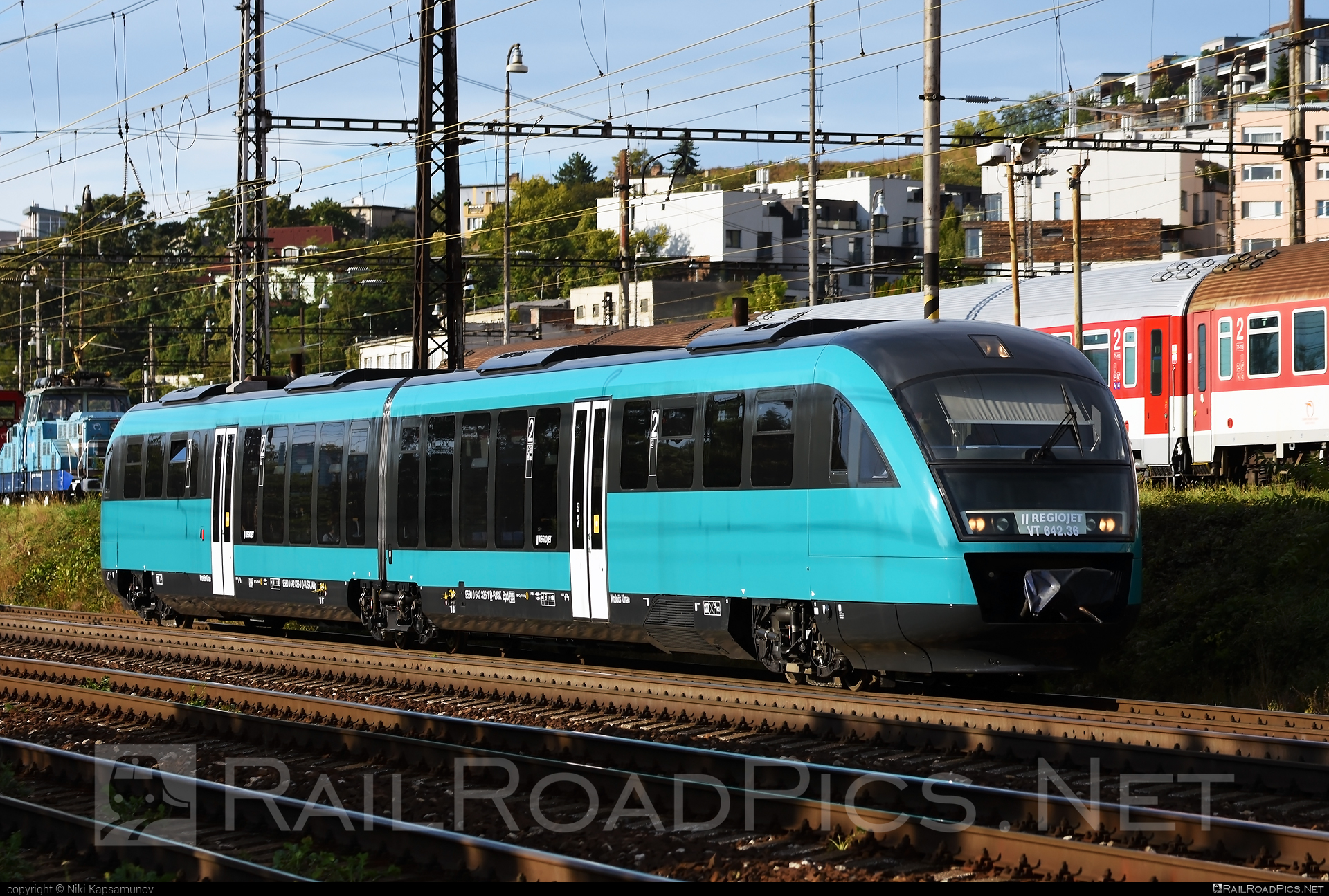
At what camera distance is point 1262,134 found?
109062 millimetres

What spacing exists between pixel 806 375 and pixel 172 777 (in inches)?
251

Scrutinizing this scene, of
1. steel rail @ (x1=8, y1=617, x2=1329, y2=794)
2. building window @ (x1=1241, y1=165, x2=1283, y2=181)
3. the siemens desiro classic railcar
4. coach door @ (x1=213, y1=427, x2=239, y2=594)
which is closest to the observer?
steel rail @ (x1=8, y1=617, x2=1329, y2=794)

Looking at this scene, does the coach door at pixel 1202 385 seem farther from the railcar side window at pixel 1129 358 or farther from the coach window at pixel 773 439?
the coach window at pixel 773 439

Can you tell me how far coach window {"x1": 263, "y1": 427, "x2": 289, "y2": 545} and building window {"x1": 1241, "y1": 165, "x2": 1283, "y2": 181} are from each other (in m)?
99.3

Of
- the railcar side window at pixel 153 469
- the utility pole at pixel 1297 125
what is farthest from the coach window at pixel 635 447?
the utility pole at pixel 1297 125

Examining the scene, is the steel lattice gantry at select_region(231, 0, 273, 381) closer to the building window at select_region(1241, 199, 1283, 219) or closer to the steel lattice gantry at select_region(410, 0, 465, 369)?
the steel lattice gantry at select_region(410, 0, 465, 369)

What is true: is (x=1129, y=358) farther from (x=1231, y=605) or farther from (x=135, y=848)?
(x=135, y=848)

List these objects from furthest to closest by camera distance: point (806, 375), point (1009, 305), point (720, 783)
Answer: point (1009, 305) < point (806, 375) < point (720, 783)

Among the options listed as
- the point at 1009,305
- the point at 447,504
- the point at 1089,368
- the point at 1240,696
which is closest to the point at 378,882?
the point at 1089,368

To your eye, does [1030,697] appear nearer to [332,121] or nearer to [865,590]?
[865,590]

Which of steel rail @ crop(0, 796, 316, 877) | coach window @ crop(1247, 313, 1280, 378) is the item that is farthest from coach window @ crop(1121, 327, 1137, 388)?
steel rail @ crop(0, 796, 316, 877)

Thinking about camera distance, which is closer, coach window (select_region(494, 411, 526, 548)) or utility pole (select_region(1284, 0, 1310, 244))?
coach window (select_region(494, 411, 526, 548))

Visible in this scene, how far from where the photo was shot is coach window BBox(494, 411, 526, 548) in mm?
17250

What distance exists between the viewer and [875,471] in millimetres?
13023
